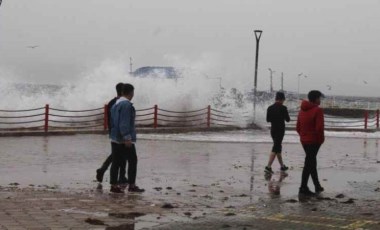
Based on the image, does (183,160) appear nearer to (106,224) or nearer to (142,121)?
(106,224)

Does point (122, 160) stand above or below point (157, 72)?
below

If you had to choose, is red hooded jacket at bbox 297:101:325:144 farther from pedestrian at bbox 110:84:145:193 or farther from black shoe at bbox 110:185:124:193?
black shoe at bbox 110:185:124:193

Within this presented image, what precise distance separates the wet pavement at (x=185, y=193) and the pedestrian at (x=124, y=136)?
0.29 metres

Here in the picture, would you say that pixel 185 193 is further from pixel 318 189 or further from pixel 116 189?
pixel 318 189

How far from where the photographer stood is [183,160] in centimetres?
1462

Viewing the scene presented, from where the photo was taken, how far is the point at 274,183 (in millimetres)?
10805

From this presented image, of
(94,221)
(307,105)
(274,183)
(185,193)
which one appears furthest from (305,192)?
(94,221)

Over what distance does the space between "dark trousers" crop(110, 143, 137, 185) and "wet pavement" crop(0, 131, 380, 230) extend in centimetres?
30

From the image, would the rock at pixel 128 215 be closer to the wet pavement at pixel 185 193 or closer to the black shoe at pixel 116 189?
the wet pavement at pixel 185 193

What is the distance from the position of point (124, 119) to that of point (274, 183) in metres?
3.20

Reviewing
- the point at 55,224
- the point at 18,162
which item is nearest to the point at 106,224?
the point at 55,224

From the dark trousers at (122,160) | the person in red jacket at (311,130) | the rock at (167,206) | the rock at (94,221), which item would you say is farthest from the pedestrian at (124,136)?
the person in red jacket at (311,130)

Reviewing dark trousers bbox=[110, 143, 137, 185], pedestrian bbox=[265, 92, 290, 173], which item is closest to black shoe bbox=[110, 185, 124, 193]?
dark trousers bbox=[110, 143, 137, 185]

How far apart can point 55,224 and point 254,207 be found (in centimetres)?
277
